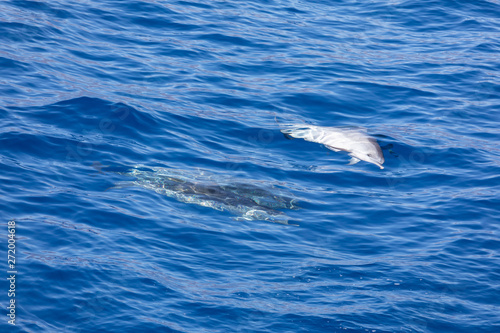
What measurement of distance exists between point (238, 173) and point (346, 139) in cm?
258

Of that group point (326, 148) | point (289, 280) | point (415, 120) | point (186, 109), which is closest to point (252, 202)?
point (289, 280)

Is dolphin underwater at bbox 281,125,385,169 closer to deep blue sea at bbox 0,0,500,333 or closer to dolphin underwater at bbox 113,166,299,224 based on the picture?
deep blue sea at bbox 0,0,500,333

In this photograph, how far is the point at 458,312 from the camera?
8133mm

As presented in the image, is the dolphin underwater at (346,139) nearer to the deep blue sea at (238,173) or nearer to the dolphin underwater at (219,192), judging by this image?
the deep blue sea at (238,173)

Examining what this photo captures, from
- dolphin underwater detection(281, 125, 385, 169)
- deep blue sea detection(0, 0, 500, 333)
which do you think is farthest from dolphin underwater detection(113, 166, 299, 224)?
dolphin underwater detection(281, 125, 385, 169)

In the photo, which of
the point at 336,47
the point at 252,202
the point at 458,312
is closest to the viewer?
the point at 458,312

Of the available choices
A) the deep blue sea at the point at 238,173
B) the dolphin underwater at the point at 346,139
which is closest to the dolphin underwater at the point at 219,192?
the deep blue sea at the point at 238,173

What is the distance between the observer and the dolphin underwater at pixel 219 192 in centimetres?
1027

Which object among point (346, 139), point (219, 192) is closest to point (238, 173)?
point (219, 192)

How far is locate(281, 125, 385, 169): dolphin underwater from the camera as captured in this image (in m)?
12.4

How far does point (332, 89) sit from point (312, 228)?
6324 mm

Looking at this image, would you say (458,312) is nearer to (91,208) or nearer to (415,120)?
(91,208)

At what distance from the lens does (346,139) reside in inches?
501

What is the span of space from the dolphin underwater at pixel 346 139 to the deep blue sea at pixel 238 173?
0.67 feet
